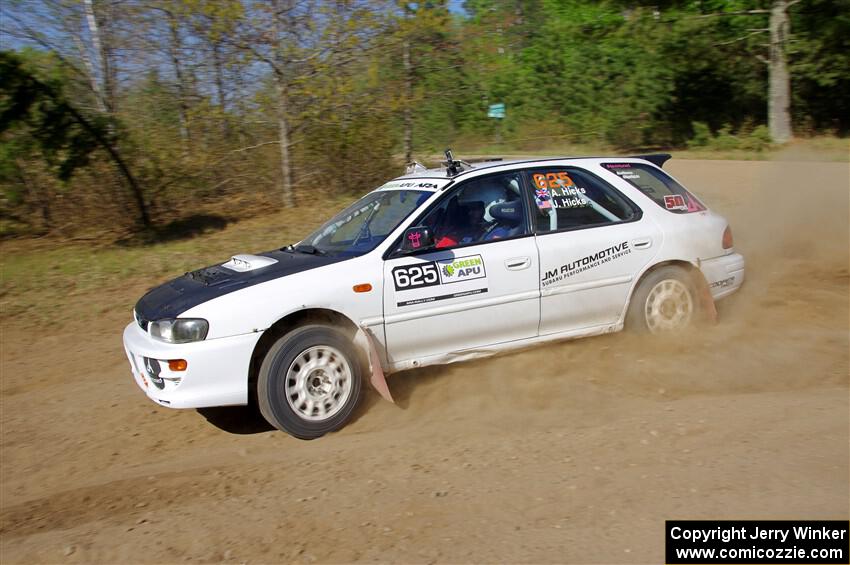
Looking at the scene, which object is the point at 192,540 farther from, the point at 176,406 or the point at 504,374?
the point at 504,374

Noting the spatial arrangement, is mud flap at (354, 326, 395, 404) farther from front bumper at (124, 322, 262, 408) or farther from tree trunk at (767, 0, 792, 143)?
tree trunk at (767, 0, 792, 143)

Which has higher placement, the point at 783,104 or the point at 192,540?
the point at 783,104

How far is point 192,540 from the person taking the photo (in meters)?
4.02

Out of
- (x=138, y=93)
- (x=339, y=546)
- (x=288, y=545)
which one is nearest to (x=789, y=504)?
(x=339, y=546)

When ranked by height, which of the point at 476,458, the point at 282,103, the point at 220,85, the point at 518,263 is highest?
the point at 220,85

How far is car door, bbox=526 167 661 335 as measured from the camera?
20.1ft

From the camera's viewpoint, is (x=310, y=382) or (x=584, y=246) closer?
(x=310, y=382)

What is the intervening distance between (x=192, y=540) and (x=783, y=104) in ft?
78.4

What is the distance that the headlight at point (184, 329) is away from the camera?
511cm

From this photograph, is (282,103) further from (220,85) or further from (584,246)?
(584,246)

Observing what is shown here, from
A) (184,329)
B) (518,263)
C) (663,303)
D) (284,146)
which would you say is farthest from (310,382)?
(284,146)

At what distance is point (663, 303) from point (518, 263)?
146 cm

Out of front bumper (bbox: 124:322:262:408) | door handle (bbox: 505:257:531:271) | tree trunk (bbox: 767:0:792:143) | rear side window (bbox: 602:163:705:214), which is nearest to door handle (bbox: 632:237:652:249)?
rear side window (bbox: 602:163:705:214)

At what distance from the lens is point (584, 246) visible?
623cm
